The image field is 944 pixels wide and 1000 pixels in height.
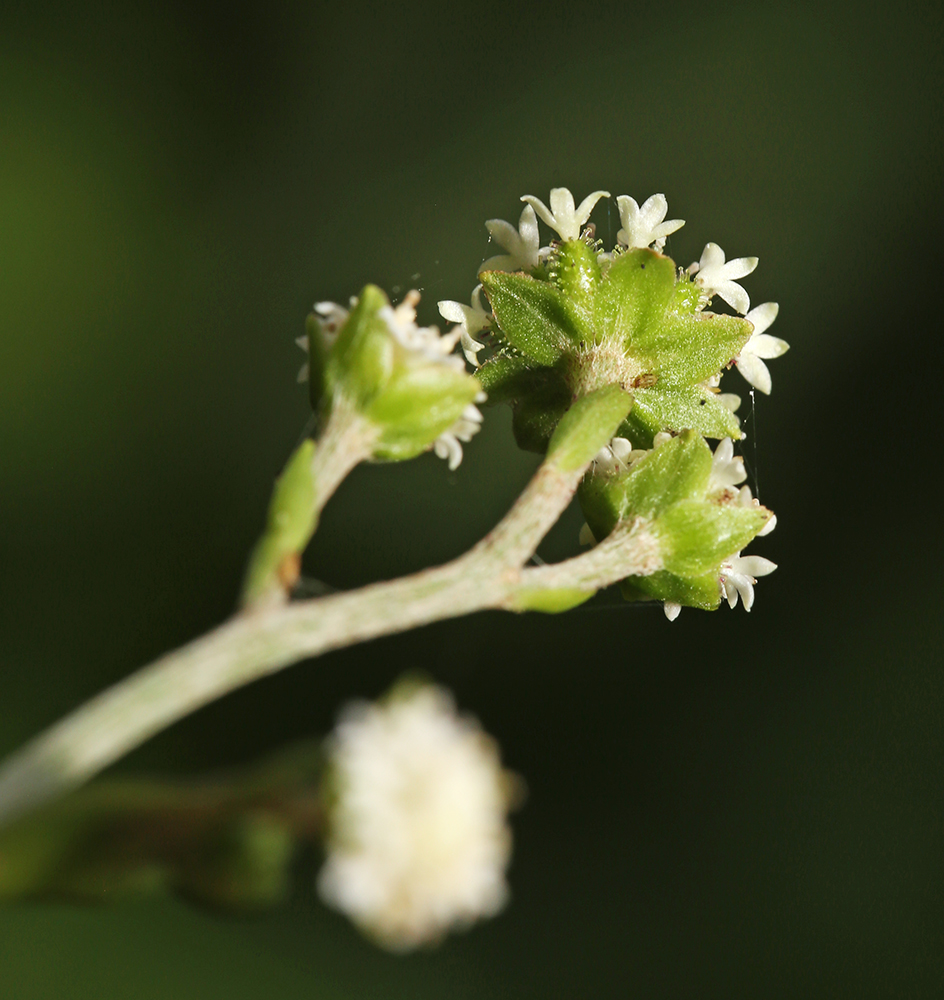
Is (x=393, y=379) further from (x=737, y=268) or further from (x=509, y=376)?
(x=737, y=268)

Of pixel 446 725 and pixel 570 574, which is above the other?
pixel 570 574

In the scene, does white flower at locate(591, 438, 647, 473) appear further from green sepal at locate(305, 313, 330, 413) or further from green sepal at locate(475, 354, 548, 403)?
green sepal at locate(305, 313, 330, 413)

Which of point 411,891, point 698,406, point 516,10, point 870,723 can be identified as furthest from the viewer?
point 516,10

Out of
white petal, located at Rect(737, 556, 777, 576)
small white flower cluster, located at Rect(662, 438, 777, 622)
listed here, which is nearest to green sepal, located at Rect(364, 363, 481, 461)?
small white flower cluster, located at Rect(662, 438, 777, 622)

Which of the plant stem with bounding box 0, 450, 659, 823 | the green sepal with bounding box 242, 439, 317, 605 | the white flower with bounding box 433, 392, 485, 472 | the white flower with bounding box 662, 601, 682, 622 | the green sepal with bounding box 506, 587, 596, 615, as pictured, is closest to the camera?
the plant stem with bounding box 0, 450, 659, 823

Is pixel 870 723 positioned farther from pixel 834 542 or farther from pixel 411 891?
pixel 411 891

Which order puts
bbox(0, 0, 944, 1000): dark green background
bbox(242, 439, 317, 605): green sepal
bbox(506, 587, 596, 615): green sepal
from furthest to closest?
bbox(0, 0, 944, 1000): dark green background
bbox(506, 587, 596, 615): green sepal
bbox(242, 439, 317, 605): green sepal

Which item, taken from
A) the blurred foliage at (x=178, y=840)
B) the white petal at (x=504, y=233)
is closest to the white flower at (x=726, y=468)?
the white petal at (x=504, y=233)

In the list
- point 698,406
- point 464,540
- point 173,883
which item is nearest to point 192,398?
point 464,540
